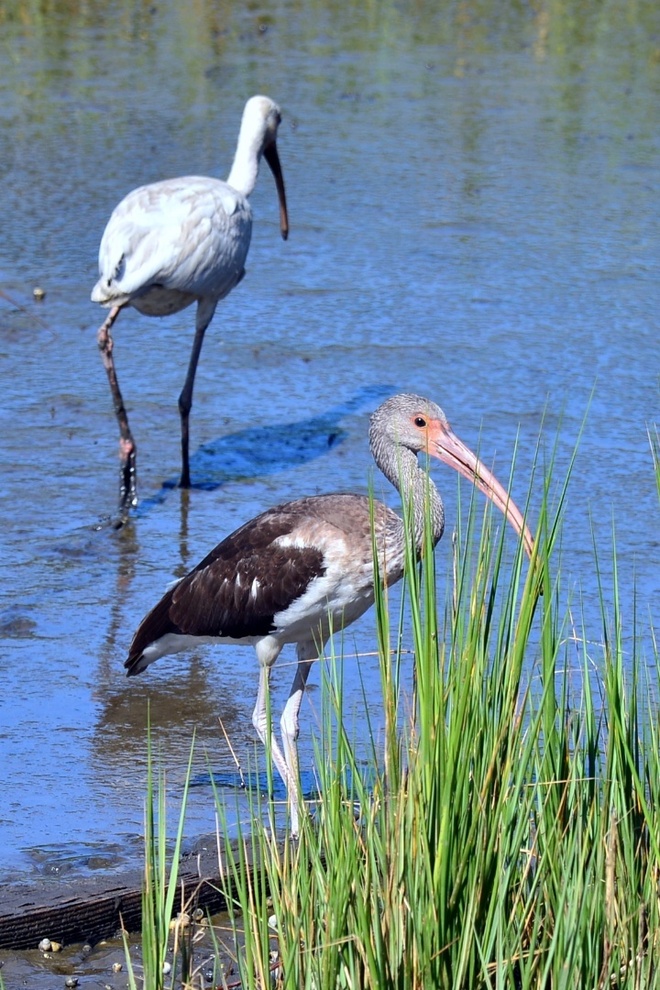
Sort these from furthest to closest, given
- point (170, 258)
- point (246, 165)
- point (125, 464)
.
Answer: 1. point (246, 165)
2. point (170, 258)
3. point (125, 464)

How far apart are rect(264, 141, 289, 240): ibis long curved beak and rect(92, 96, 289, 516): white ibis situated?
1.29 metres

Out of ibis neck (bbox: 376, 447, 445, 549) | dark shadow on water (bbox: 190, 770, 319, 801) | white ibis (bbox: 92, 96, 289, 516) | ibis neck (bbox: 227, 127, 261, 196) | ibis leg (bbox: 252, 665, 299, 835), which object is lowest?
dark shadow on water (bbox: 190, 770, 319, 801)

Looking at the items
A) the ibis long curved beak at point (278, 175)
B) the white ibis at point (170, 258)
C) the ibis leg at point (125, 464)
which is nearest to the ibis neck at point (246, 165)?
the ibis long curved beak at point (278, 175)

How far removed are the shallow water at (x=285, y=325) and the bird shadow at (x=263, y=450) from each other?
0.06ft

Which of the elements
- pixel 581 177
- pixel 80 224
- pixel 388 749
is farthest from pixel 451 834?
pixel 581 177

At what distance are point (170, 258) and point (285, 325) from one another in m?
1.87

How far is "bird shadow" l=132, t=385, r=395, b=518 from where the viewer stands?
7344 mm

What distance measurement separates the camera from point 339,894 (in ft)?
8.82

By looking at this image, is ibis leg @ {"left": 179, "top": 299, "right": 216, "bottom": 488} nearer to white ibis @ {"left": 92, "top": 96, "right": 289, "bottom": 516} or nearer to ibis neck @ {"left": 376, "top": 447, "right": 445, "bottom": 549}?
white ibis @ {"left": 92, "top": 96, "right": 289, "bottom": 516}

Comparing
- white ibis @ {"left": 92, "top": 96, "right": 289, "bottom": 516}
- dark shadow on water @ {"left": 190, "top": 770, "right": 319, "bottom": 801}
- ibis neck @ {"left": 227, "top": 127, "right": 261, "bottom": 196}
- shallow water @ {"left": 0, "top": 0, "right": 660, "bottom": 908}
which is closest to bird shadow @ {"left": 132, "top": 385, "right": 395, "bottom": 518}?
shallow water @ {"left": 0, "top": 0, "right": 660, "bottom": 908}

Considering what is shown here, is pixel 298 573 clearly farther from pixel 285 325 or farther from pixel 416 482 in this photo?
pixel 285 325

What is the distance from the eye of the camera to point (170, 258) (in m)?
7.29

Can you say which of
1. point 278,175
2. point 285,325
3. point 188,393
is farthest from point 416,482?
point 278,175

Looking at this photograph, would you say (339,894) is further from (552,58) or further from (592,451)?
(552,58)
